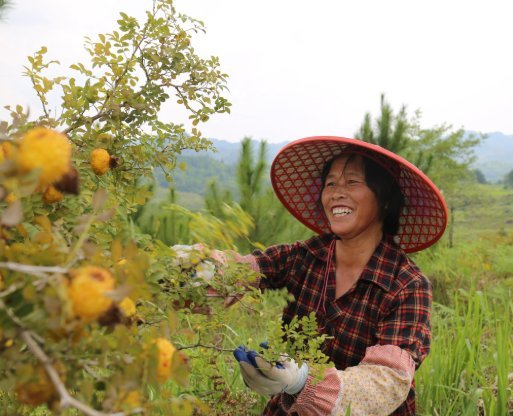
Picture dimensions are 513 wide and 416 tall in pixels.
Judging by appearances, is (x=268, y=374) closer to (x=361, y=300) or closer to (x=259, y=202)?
(x=361, y=300)

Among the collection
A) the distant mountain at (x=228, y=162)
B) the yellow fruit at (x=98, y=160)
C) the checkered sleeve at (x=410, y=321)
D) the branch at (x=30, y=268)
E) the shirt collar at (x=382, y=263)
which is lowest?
the distant mountain at (x=228, y=162)

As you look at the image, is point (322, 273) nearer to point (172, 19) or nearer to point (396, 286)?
point (396, 286)

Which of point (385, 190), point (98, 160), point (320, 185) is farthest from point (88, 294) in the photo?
point (320, 185)

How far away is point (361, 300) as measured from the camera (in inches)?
54.6

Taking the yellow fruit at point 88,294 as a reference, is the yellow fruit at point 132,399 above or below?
below

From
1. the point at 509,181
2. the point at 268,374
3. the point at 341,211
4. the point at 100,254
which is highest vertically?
the point at 100,254

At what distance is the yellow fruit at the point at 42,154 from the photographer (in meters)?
0.34

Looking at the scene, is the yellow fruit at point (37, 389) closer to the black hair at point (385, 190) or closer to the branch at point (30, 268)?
the branch at point (30, 268)

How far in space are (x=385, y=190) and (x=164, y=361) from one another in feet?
3.87

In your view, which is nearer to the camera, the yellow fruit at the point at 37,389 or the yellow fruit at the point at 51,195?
the yellow fruit at the point at 37,389

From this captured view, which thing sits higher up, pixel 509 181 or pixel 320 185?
pixel 320 185

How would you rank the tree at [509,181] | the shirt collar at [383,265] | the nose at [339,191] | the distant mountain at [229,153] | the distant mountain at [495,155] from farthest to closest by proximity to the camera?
the distant mountain at [495,155] → the tree at [509,181] → the nose at [339,191] → the shirt collar at [383,265] → the distant mountain at [229,153]

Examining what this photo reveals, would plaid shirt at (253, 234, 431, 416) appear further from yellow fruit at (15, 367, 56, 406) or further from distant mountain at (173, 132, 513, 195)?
yellow fruit at (15, 367, 56, 406)

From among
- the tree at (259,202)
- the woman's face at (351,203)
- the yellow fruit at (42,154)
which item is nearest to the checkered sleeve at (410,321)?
the woman's face at (351,203)
